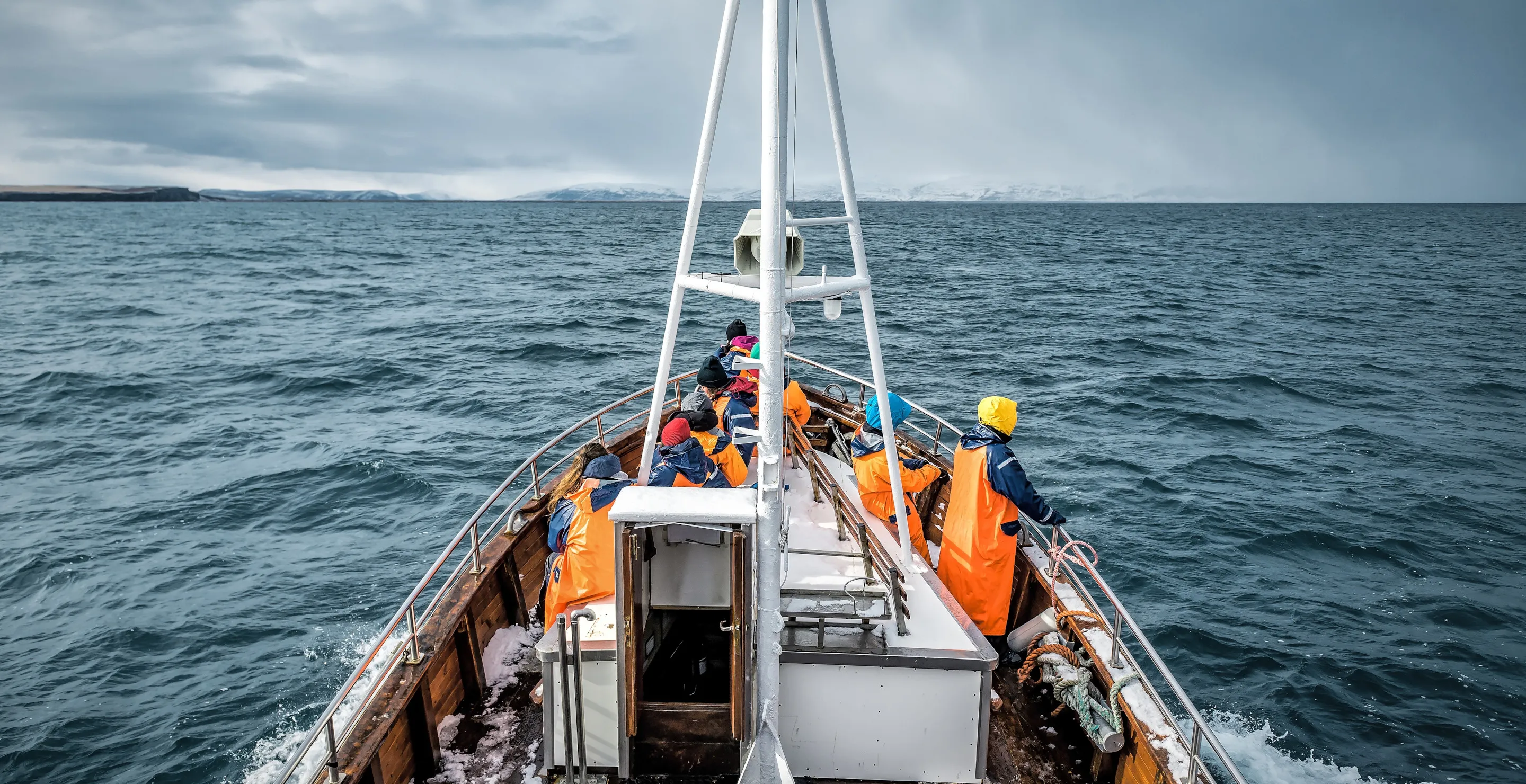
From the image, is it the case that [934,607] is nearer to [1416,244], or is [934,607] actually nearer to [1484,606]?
[1484,606]

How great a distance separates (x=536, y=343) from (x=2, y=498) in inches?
633

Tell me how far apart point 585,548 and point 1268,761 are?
27.2 feet

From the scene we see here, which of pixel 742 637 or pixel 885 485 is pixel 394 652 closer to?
pixel 742 637

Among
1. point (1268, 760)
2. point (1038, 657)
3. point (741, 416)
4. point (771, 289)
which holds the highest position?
point (771, 289)

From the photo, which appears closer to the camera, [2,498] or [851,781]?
[851,781]

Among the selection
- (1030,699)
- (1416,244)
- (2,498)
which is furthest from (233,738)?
(1416,244)

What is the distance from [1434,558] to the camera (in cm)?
1398

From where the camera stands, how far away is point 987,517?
6.50m

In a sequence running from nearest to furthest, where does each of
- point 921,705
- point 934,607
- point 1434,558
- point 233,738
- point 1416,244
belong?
point 921,705, point 934,607, point 233,738, point 1434,558, point 1416,244

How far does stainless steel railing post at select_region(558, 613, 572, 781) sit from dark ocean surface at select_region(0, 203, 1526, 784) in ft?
22.2

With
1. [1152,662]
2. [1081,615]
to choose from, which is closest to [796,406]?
[1081,615]

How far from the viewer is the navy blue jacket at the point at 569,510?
19.0 feet

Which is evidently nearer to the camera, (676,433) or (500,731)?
(500,731)

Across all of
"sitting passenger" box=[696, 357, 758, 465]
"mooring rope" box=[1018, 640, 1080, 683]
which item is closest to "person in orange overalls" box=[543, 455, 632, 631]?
"sitting passenger" box=[696, 357, 758, 465]
